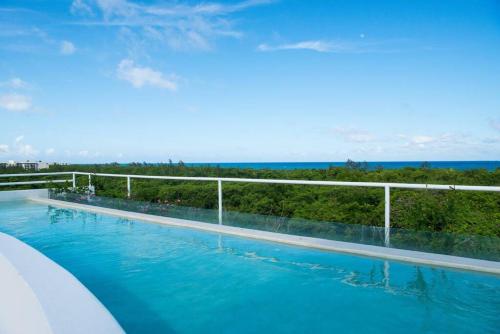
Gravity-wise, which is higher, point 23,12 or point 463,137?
point 23,12

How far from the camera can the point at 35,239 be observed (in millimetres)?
5441

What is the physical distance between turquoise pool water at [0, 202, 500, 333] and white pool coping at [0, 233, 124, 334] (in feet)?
1.85

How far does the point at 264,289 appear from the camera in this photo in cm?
342

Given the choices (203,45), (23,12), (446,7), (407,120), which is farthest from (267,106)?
(23,12)

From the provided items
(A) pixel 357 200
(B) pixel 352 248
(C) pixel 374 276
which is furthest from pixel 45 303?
(A) pixel 357 200

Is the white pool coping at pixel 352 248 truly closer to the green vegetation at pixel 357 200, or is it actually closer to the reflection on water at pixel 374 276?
the reflection on water at pixel 374 276

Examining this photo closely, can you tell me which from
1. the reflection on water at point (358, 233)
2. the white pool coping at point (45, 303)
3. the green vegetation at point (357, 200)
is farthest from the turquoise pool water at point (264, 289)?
the green vegetation at point (357, 200)

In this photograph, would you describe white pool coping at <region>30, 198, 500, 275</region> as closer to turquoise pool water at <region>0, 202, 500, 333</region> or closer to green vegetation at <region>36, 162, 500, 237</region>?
turquoise pool water at <region>0, 202, 500, 333</region>

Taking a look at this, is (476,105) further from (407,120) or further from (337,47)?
(337,47)

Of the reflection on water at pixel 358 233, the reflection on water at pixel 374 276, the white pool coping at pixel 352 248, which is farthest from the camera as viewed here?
the reflection on water at pixel 358 233

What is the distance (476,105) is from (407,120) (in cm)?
334

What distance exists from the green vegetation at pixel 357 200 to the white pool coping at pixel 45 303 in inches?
141

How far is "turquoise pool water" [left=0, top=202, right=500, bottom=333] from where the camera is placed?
2.73 m

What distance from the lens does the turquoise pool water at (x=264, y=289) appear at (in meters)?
2.73
